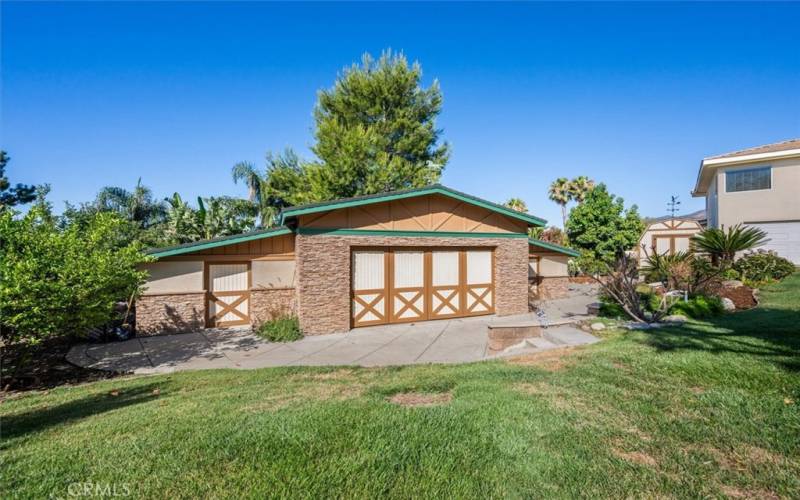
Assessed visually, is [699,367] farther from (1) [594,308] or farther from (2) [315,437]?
(1) [594,308]

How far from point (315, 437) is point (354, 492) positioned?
1.07 meters

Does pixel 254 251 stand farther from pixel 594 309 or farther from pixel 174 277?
pixel 594 309

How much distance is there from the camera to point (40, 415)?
497cm

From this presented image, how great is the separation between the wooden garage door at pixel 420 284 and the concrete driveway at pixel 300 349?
3.23ft

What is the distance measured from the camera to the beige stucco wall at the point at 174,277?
424 inches

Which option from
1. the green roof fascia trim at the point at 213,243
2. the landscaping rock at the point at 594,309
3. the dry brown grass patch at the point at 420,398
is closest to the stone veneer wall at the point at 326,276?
the green roof fascia trim at the point at 213,243

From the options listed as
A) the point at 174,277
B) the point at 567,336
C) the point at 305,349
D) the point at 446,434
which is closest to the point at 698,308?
the point at 567,336

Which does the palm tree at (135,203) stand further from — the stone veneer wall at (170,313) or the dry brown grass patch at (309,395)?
the dry brown grass patch at (309,395)

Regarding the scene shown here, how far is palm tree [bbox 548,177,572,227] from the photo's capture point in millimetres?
41469

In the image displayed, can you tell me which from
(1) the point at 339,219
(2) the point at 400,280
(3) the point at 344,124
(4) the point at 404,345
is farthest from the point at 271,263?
(3) the point at 344,124

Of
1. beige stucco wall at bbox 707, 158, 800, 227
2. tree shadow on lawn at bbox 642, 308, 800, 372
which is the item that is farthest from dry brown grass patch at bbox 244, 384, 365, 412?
beige stucco wall at bbox 707, 158, 800, 227

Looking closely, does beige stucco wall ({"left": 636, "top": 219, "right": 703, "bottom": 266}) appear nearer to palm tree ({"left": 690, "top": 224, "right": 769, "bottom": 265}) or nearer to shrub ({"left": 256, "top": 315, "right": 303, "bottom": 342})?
palm tree ({"left": 690, "top": 224, "right": 769, "bottom": 265})

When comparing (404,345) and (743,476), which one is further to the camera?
(404,345)

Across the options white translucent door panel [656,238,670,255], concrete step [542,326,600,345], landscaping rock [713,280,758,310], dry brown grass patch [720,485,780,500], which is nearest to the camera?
dry brown grass patch [720,485,780,500]
